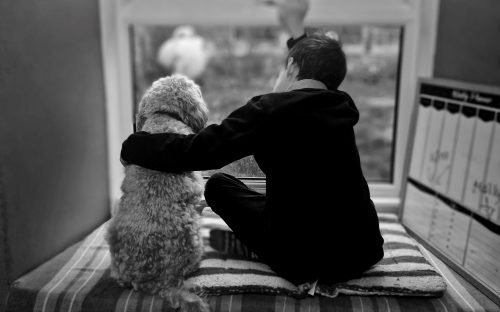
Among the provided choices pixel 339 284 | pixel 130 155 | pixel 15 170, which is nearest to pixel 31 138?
pixel 15 170

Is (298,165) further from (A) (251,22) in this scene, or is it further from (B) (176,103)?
(A) (251,22)

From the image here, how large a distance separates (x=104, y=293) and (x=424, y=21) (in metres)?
1.60

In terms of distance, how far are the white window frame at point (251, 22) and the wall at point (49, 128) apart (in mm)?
61

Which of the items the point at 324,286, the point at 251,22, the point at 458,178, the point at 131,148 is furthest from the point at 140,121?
the point at 458,178

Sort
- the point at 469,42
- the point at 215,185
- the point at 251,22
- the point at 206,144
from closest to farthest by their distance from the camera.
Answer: the point at 206,144, the point at 215,185, the point at 469,42, the point at 251,22

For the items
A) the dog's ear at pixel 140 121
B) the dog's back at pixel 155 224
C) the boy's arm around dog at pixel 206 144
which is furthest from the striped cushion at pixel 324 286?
the dog's ear at pixel 140 121

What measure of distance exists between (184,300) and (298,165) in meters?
0.46

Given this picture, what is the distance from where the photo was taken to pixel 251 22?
1909mm

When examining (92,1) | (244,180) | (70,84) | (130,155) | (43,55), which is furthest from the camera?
(92,1)

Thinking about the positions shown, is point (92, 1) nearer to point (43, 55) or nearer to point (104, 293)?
point (43, 55)

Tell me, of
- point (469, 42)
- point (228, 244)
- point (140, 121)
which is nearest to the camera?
point (140, 121)

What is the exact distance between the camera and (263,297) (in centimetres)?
126

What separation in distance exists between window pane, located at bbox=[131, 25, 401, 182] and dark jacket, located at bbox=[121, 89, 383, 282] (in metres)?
0.75

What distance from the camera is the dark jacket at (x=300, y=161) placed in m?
1.15
